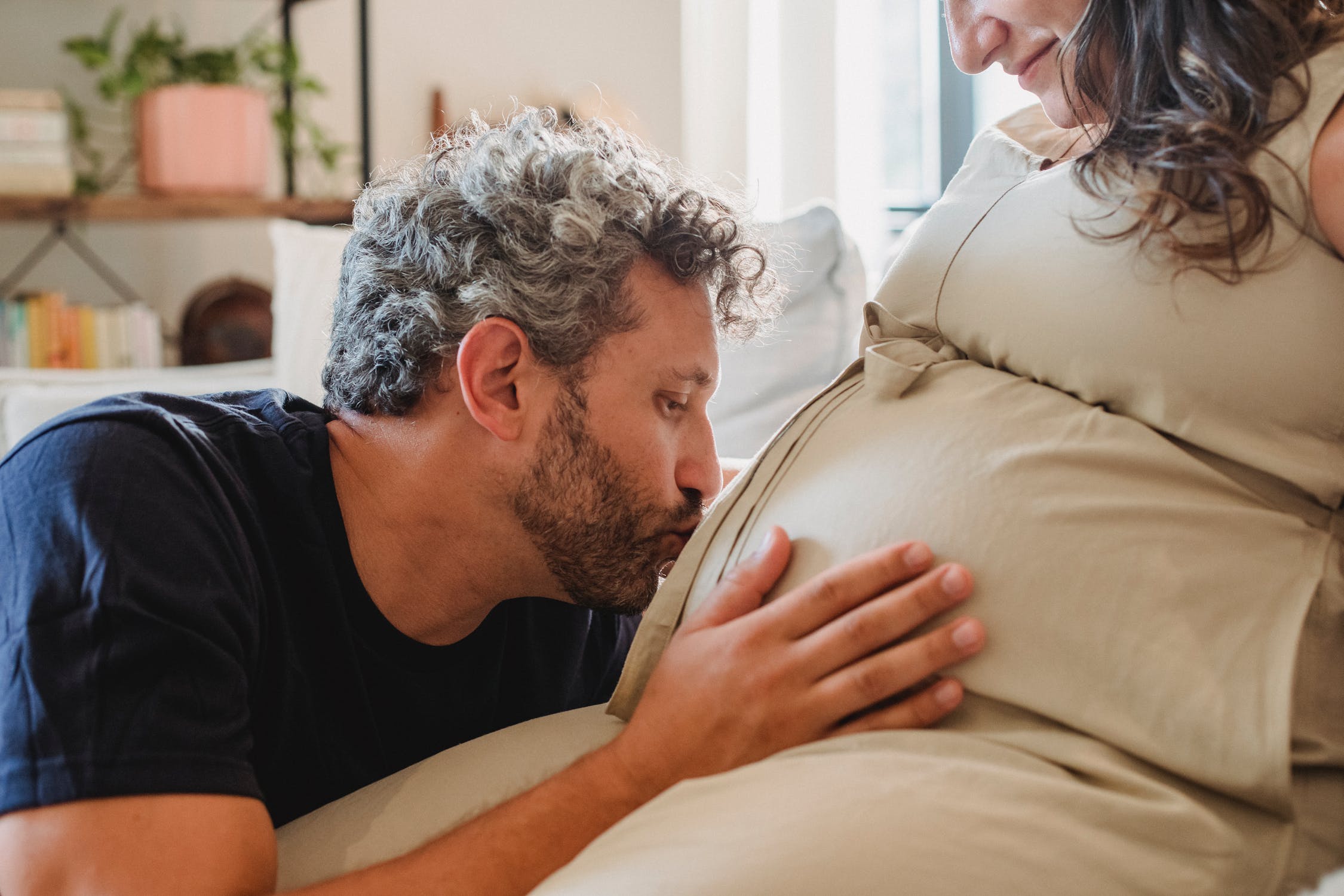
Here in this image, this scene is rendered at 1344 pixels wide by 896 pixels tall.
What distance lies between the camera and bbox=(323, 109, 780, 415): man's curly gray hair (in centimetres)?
96

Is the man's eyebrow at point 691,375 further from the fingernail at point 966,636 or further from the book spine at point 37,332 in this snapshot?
the book spine at point 37,332

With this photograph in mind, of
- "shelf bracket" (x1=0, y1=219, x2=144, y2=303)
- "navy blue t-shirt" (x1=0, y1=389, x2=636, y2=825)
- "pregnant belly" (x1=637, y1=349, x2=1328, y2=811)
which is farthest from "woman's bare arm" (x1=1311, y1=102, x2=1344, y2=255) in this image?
"shelf bracket" (x1=0, y1=219, x2=144, y2=303)

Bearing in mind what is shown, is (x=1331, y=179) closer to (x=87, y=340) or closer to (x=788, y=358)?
(x=788, y=358)

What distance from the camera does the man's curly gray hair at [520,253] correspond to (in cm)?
96

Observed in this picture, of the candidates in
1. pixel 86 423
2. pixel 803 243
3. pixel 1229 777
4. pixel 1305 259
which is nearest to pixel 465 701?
pixel 86 423

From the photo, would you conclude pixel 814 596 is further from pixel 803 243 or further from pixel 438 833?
pixel 803 243

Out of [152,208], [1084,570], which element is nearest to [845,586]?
[1084,570]

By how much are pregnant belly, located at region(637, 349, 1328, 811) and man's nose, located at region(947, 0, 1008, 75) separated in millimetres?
316

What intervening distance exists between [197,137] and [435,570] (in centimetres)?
209

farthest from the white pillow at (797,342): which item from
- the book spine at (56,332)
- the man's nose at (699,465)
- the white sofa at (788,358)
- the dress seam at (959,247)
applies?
the book spine at (56,332)

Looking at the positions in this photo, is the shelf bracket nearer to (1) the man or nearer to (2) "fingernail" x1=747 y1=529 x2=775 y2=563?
(1) the man

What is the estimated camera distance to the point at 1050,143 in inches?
35.8

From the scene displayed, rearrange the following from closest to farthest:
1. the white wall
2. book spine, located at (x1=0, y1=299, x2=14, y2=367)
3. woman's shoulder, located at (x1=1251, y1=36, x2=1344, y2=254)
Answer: woman's shoulder, located at (x1=1251, y1=36, x2=1344, y2=254) → book spine, located at (x1=0, y1=299, x2=14, y2=367) → the white wall

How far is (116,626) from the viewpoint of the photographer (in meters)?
0.68
